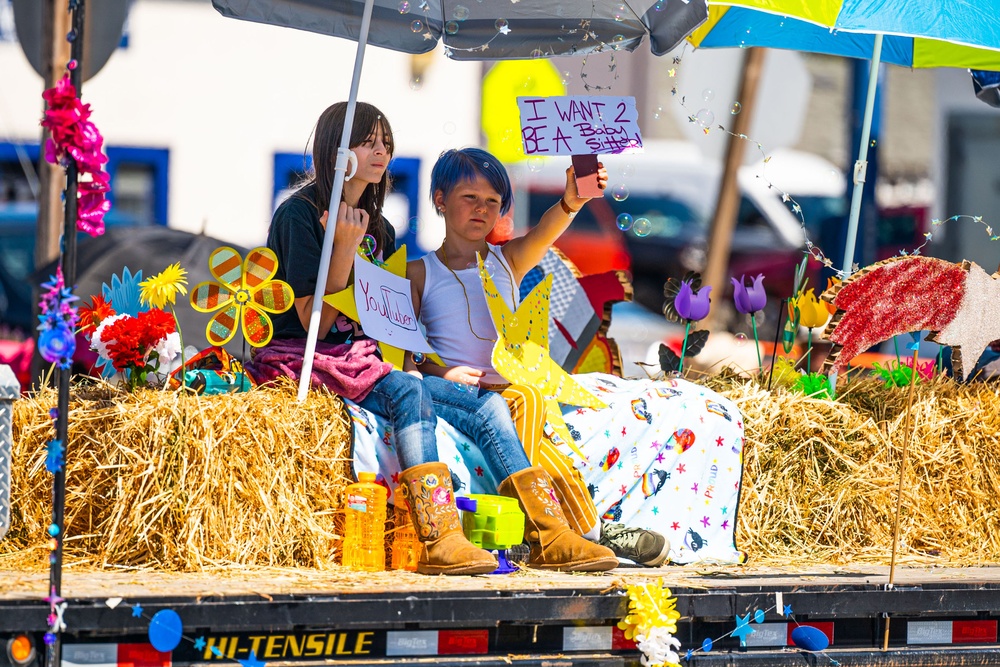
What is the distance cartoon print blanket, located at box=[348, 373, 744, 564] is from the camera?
169 inches

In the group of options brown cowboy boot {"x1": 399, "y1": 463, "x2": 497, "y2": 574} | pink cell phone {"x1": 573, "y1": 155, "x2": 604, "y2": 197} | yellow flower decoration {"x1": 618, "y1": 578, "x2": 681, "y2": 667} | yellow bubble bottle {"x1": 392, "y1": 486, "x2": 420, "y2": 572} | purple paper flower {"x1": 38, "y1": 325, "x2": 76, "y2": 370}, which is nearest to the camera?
purple paper flower {"x1": 38, "y1": 325, "x2": 76, "y2": 370}

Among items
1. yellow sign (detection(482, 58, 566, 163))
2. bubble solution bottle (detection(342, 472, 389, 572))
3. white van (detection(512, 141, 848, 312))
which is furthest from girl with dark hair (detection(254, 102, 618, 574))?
white van (detection(512, 141, 848, 312))

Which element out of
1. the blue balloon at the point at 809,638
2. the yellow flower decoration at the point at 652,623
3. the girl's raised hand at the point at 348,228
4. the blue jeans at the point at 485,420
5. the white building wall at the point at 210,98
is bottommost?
the blue balloon at the point at 809,638

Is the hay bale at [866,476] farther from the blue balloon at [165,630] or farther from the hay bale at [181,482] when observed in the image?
the blue balloon at [165,630]

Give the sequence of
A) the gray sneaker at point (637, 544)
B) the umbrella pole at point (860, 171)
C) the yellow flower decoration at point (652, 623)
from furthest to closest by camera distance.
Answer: the umbrella pole at point (860, 171) → the gray sneaker at point (637, 544) → the yellow flower decoration at point (652, 623)

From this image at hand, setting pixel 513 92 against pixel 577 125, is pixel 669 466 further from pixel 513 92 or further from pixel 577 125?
pixel 513 92

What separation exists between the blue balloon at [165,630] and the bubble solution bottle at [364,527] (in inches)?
36.8

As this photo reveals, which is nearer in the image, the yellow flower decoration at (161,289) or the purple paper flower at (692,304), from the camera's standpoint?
the yellow flower decoration at (161,289)

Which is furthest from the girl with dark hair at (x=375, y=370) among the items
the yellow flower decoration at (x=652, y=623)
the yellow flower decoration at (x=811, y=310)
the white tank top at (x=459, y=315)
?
the yellow flower decoration at (x=811, y=310)

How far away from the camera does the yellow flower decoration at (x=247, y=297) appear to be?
403 cm

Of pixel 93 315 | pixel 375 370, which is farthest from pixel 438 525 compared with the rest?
Result: pixel 93 315

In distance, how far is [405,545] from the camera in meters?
3.89

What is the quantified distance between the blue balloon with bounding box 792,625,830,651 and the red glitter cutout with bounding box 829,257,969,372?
56.6 inches

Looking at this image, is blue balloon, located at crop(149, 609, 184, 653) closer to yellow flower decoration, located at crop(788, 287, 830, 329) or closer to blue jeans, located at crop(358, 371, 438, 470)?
blue jeans, located at crop(358, 371, 438, 470)
